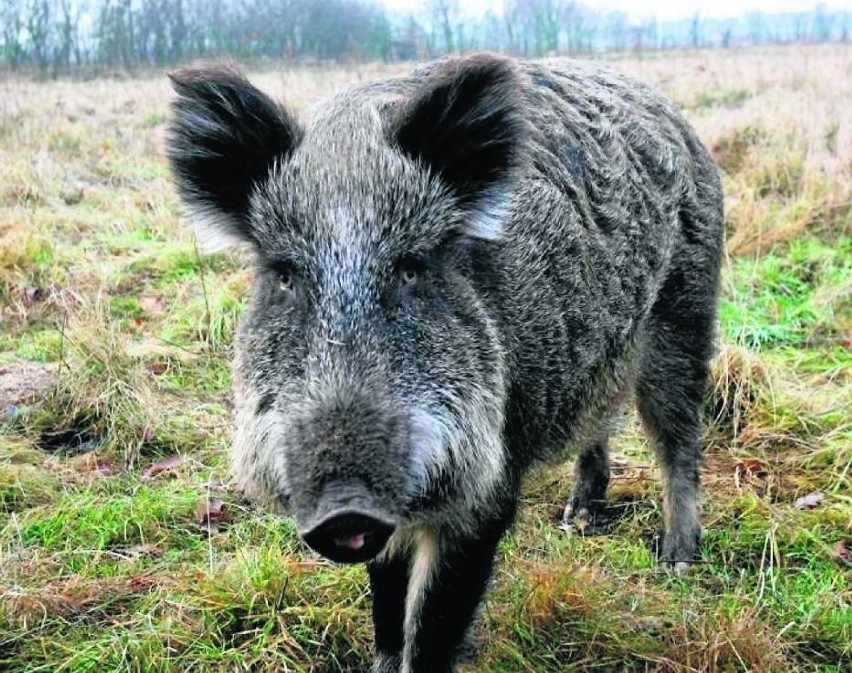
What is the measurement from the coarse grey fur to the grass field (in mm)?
539

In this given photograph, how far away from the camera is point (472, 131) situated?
8.77 ft

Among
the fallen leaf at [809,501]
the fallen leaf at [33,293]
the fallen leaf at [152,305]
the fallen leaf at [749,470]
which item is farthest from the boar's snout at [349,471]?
the fallen leaf at [33,293]

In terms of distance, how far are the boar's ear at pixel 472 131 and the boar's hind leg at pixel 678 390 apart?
161 cm

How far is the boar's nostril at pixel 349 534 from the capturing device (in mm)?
1945

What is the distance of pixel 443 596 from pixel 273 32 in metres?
16.9

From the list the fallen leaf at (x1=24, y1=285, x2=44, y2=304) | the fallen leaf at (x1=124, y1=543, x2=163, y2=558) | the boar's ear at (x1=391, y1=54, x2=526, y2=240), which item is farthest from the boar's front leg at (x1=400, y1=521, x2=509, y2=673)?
the fallen leaf at (x1=24, y1=285, x2=44, y2=304)

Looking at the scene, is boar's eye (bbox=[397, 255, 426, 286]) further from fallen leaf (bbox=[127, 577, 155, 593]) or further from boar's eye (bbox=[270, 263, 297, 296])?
fallen leaf (bbox=[127, 577, 155, 593])

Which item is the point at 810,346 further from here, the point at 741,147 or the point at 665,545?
the point at 741,147

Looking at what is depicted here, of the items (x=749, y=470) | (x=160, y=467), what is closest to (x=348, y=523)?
(x=160, y=467)

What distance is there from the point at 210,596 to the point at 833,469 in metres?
3.10

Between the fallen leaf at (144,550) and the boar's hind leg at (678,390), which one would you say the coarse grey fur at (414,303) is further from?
the fallen leaf at (144,550)

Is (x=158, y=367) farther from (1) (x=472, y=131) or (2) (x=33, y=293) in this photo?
(1) (x=472, y=131)

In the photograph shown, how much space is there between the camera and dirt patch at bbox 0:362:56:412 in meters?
5.04

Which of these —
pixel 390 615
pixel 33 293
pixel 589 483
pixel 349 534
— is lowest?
pixel 589 483
